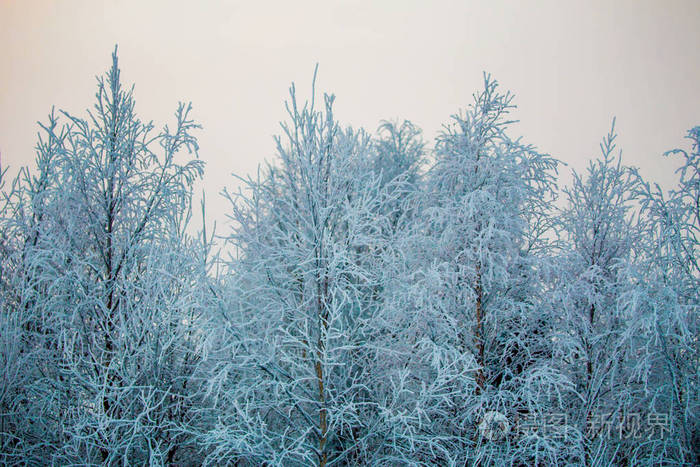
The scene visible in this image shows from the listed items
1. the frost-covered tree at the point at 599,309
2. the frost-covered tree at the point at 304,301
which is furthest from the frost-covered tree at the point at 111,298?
the frost-covered tree at the point at 599,309

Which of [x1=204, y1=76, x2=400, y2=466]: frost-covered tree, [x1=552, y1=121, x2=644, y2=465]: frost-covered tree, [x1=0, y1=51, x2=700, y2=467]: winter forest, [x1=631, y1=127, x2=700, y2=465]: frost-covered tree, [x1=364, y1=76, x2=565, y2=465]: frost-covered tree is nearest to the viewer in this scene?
[x1=204, y1=76, x2=400, y2=466]: frost-covered tree

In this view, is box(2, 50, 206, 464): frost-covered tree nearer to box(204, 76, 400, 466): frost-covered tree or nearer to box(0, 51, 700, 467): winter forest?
box(0, 51, 700, 467): winter forest

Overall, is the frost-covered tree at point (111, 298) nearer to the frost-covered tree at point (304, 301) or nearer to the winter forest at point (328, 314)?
the winter forest at point (328, 314)

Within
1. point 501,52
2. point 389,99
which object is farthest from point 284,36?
point 501,52

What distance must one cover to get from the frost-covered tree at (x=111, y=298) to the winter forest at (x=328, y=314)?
0.04 m

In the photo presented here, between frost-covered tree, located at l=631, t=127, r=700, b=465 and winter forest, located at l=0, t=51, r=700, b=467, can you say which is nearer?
winter forest, located at l=0, t=51, r=700, b=467

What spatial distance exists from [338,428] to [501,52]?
29.0 meters

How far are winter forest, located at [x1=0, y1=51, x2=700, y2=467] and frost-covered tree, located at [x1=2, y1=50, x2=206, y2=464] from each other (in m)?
0.04

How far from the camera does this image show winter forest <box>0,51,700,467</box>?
6.18 meters

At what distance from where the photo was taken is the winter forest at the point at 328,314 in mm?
6184

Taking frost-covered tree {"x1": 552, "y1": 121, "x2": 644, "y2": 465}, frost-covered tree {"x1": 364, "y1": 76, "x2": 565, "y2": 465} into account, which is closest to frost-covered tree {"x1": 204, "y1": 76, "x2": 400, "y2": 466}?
frost-covered tree {"x1": 364, "y1": 76, "x2": 565, "y2": 465}

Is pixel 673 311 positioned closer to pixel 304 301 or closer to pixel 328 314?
pixel 328 314

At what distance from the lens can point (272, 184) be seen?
705cm

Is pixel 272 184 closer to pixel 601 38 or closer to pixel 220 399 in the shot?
pixel 220 399
